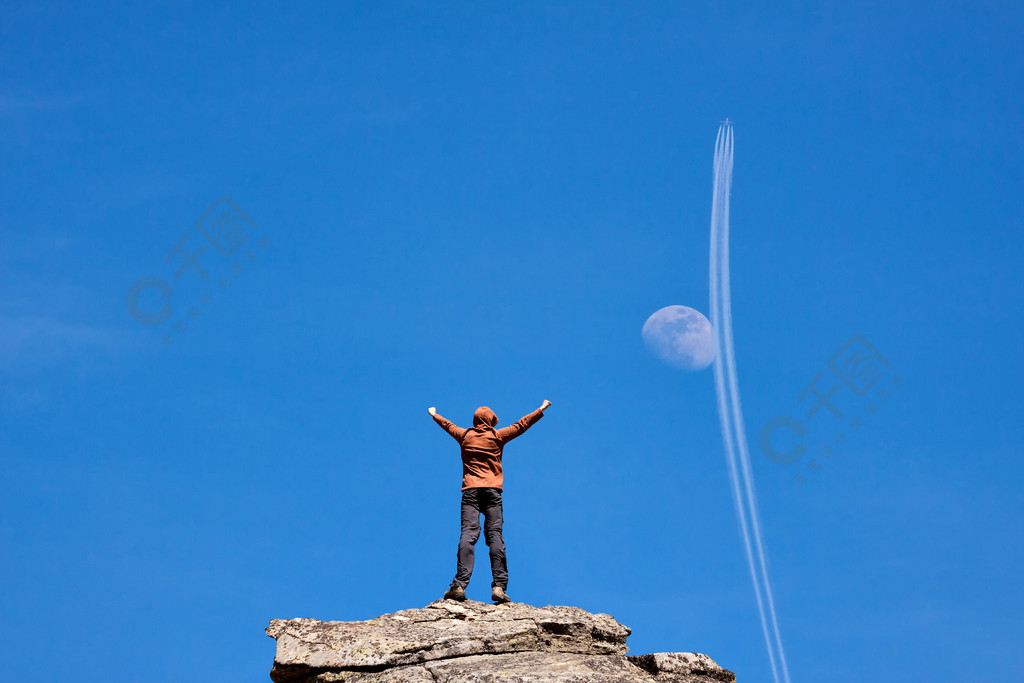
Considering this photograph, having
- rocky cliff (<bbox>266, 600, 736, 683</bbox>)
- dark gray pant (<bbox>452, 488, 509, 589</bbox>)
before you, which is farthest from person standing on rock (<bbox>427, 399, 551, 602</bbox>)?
rocky cliff (<bbox>266, 600, 736, 683</bbox>)

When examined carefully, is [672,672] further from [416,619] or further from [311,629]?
[311,629]

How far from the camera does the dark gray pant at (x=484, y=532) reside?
76.5ft

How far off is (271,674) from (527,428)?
327 inches

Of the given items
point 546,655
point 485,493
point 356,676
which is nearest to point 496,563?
point 485,493

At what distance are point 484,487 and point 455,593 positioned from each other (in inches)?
100

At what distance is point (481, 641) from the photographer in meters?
20.5

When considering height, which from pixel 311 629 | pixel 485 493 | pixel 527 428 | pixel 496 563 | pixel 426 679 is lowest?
pixel 426 679

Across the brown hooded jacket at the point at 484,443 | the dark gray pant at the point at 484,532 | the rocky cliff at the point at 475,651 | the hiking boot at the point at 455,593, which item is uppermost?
the brown hooded jacket at the point at 484,443

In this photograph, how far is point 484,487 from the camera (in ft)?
78.8

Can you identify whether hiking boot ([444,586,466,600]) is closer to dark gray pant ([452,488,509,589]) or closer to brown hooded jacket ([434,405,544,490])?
dark gray pant ([452,488,509,589])

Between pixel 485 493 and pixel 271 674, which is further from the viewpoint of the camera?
pixel 485 493

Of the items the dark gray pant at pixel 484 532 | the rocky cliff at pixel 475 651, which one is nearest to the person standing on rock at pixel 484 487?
the dark gray pant at pixel 484 532

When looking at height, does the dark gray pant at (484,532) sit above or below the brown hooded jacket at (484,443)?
below

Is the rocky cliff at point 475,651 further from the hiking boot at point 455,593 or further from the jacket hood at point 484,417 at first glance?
the jacket hood at point 484,417
